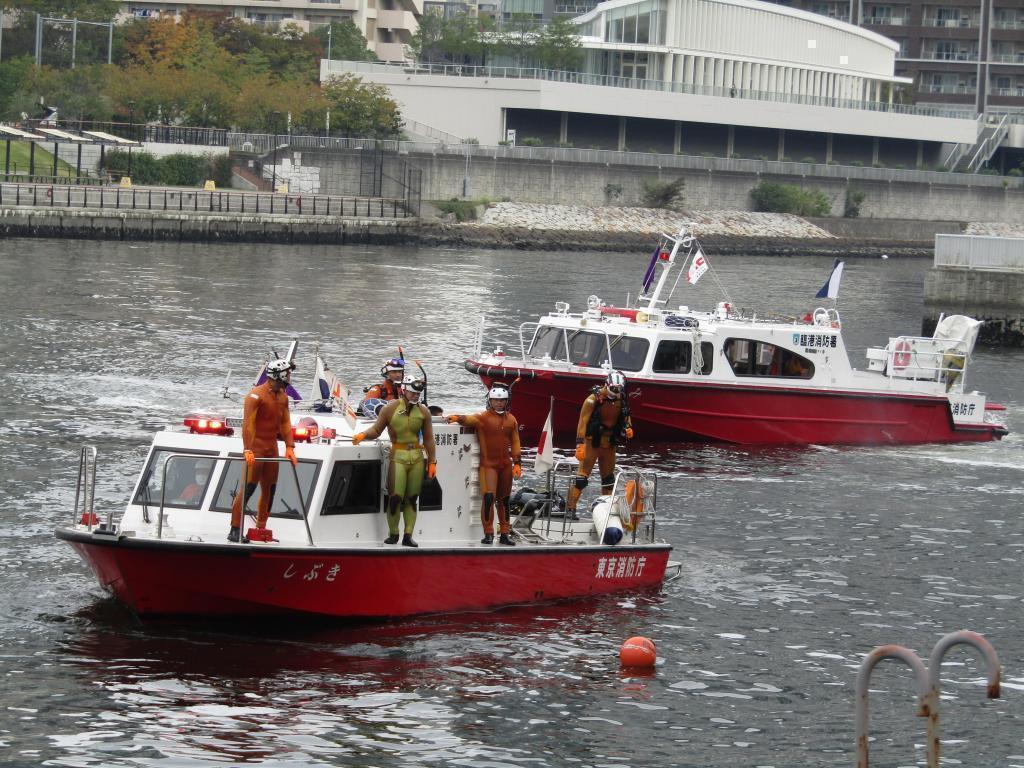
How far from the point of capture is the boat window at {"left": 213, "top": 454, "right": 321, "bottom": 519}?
59.9ft

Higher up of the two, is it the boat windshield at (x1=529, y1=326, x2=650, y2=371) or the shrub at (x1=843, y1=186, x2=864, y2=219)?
the shrub at (x1=843, y1=186, x2=864, y2=219)

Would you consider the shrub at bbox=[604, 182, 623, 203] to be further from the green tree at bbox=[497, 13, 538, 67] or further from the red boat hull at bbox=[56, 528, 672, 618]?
the red boat hull at bbox=[56, 528, 672, 618]

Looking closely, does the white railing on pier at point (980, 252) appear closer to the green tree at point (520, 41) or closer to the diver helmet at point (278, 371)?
the diver helmet at point (278, 371)

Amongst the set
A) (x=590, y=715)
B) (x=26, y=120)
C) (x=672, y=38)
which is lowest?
(x=590, y=715)

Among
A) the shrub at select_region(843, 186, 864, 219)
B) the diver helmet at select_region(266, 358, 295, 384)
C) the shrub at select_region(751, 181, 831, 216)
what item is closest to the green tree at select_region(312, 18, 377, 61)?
the shrub at select_region(751, 181, 831, 216)

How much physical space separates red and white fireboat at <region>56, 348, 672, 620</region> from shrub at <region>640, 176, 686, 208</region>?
9540cm

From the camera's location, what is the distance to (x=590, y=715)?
17.4 metres

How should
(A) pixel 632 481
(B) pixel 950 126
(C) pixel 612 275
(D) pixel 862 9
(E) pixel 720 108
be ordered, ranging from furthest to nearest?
(D) pixel 862 9
(B) pixel 950 126
(E) pixel 720 108
(C) pixel 612 275
(A) pixel 632 481

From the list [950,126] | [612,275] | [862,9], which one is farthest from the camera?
[862,9]

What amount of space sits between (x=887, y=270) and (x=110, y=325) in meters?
58.5

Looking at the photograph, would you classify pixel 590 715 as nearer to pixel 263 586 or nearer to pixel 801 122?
pixel 263 586

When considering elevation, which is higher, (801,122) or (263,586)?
(801,122)

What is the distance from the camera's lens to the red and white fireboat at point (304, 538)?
58.7 ft

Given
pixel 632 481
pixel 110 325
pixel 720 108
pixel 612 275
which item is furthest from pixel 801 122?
pixel 632 481
